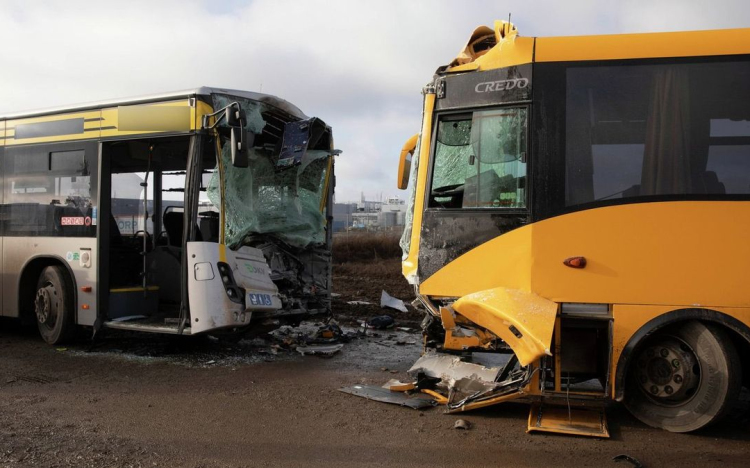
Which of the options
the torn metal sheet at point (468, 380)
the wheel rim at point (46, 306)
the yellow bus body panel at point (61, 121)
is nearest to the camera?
the torn metal sheet at point (468, 380)

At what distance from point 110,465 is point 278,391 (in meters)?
2.29

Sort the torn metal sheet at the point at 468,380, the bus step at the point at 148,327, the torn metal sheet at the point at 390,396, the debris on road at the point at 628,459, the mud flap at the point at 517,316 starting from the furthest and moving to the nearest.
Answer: the bus step at the point at 148,327 < the torn metal sheet at the point at 390,396 < the torn metal sheet at the point at 468,380 < the mud flap at the point at 517,316 < the debris on road at the point at 628,459

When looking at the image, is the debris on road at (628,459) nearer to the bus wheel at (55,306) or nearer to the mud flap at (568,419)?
the mud flap at (568,419)

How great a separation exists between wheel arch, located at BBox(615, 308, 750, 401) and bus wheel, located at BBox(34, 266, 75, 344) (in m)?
7.31

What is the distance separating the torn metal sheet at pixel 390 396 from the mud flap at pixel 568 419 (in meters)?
1.03

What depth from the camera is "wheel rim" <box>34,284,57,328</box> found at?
8891 mm

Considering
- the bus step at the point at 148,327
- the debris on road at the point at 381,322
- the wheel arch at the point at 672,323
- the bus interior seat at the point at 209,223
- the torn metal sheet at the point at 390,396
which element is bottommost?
the torn metal sheet at the point at 390,396

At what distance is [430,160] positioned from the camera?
237 inches

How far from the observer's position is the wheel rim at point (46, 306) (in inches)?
350

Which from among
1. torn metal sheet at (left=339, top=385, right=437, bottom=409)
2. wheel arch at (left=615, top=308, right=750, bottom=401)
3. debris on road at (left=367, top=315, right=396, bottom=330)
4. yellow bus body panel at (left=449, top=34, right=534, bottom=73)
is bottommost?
torn metal sheet at (left=339, top=385, right=437, bottom=409)

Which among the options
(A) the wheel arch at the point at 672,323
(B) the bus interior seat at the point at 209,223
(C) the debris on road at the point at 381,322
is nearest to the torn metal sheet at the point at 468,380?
(A) the wheel arch at the point at 672,323

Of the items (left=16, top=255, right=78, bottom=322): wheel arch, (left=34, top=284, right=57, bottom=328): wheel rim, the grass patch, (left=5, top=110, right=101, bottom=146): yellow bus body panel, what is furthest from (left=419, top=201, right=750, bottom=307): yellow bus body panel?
the grass patch

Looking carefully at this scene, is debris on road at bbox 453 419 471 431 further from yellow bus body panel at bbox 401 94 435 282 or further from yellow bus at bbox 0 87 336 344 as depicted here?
yellow bus at bbox 0 87 336 344

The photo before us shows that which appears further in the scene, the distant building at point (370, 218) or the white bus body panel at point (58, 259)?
the distant building at point (370, 218)
